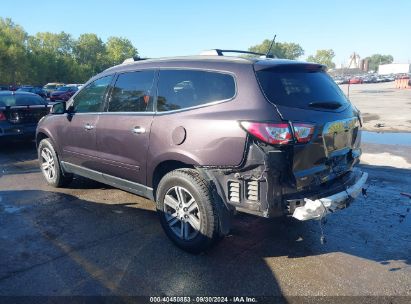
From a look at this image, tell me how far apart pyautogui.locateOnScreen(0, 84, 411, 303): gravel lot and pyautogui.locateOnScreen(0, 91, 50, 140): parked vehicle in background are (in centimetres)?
381

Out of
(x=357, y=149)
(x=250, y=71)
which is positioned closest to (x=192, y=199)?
(x=250, y=71)

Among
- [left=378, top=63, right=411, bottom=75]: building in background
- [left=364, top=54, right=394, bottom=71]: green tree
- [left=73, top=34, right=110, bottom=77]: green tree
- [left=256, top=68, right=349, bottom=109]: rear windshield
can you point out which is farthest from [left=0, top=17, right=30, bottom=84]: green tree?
[left=364, top=54, right=394, bottom=71]: green tree

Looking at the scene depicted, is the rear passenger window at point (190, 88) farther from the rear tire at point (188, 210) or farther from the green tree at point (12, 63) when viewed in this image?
the green tree at point (12, 63)

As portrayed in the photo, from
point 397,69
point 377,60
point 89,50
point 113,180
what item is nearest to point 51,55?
point 89,50

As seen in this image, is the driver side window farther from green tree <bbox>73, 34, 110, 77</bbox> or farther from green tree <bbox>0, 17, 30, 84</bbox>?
green tree <bbox>73, 34, 110, 77</bbox>

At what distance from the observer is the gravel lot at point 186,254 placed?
3.19 m

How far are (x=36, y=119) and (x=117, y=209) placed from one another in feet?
17.5

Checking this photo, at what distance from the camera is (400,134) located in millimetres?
11406

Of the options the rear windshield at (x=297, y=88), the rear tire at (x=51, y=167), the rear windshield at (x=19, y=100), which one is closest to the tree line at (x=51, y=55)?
the rear windshield at (x=19, y=100)

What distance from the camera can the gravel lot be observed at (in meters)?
3.19

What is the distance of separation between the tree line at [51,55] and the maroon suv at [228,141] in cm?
5904

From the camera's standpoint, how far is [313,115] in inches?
130

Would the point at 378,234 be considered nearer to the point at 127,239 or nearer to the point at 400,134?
the point at 127,239

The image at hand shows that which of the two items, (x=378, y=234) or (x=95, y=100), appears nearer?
(x=378, y=234)
